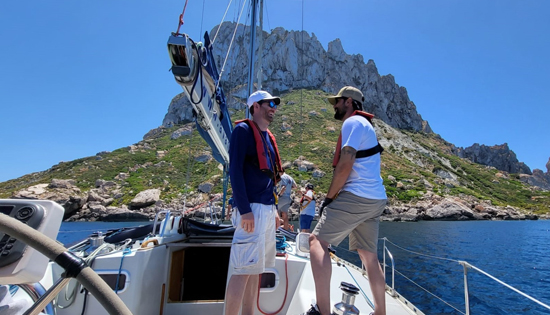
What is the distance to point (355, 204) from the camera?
185cm

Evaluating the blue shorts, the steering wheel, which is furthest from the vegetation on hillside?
the steering wheel

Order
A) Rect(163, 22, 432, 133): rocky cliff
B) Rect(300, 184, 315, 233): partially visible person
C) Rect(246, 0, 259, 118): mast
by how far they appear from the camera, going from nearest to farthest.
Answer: Rect(300, 184, 315, 233): partially visible person < Rect(246, 0, 259, 118): mast < Rect(163, 22, 432, 133): rocky cliff

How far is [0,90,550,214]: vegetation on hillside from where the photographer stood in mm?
41125

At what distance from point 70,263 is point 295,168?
135ft

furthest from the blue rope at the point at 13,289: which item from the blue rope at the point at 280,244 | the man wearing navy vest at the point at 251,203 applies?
the blue rope at the point at 280,244

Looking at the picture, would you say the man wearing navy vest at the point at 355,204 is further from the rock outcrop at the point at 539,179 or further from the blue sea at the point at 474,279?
the rock outcrop at the point at 539,179

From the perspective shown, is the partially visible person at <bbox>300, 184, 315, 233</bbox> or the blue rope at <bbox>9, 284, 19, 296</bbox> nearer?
the blue rope at <bbox>9, 284, 19, 296</bbox>

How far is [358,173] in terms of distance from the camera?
74.7 inches

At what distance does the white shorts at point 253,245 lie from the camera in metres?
1.85

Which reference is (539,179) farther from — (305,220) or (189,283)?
(189,283)

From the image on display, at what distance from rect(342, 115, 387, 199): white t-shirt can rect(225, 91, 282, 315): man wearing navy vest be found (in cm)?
58

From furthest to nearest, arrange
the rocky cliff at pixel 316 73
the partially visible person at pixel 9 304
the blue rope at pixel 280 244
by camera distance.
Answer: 1. the rocky cliff at pixel 316 73
2. the blue rope at pixel 280 244
3. the partially visible person at pixel 9 304

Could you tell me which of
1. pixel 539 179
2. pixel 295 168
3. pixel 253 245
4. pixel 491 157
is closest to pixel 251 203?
pixel 253 245

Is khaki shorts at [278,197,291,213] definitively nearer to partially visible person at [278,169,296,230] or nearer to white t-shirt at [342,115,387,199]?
partially visible person at [278,169,296,230]
